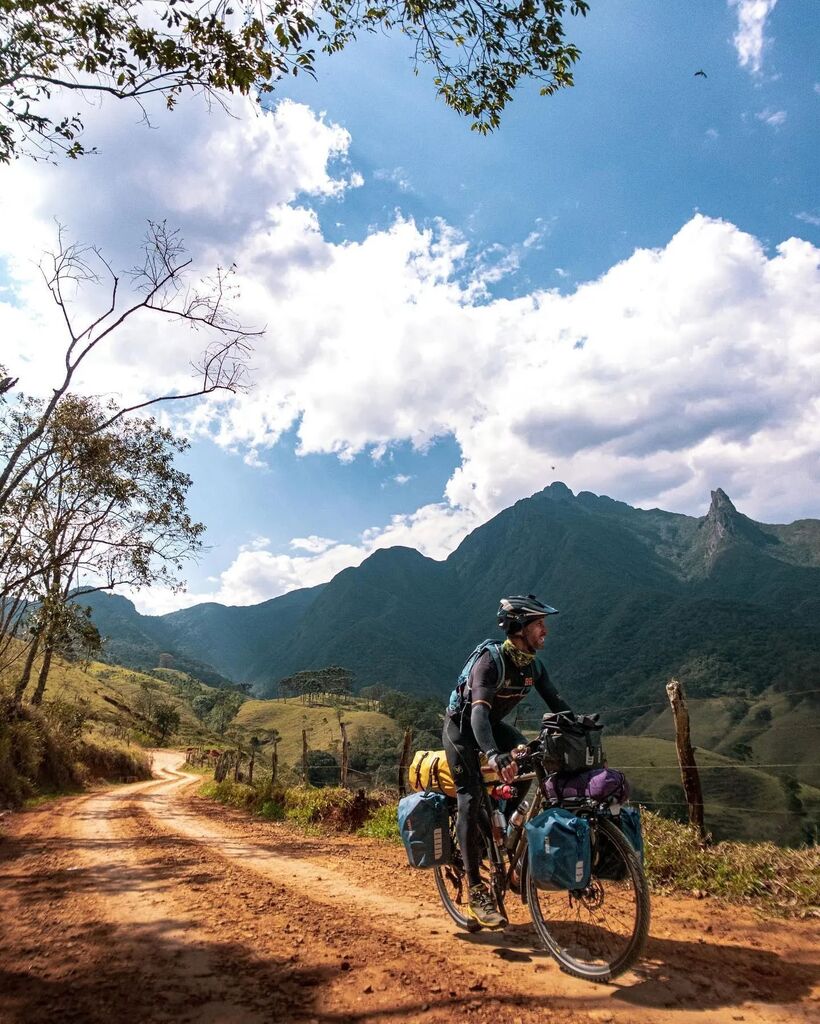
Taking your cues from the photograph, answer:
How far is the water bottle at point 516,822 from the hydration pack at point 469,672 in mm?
812

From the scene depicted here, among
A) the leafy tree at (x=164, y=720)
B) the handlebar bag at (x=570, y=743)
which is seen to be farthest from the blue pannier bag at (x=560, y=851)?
the leafy tree at (x=164, y=720)

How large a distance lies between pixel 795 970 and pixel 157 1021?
3807 millimetres

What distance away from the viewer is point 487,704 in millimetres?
4234

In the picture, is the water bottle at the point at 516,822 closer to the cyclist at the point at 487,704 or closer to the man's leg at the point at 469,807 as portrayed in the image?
the cyclist at the point at 487,704

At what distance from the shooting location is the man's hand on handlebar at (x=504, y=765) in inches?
152

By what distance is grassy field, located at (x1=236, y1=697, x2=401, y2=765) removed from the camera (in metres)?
115

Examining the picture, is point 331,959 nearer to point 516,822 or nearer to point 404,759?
point 516,822

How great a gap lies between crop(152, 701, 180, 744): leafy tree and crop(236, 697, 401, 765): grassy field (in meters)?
25.5

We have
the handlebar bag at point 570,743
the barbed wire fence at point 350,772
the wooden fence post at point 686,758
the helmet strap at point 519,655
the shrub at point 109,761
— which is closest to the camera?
the handlebar bag at point 570,743

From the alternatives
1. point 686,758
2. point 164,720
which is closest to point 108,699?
point 164,720

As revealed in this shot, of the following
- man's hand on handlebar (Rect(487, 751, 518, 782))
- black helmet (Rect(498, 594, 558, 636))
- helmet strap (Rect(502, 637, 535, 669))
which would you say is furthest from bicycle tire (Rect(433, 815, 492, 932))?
black helmet (Rect(498, 594, 558, 636))

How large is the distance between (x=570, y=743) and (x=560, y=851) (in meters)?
0.63

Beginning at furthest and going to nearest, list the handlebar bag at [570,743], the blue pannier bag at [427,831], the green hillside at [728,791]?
the green hillside at [728,791]
the blue pannier bag at [427,831]
the handlebar bag at [570,743]

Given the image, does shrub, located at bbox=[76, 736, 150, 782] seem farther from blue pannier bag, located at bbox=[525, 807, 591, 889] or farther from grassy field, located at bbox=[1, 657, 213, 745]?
blue pannier bag, located at bbox=[525, 807, 591, 889]
